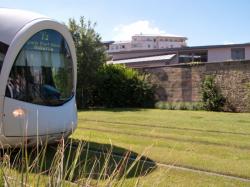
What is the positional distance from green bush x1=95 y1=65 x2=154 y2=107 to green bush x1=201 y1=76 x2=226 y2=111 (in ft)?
12.6

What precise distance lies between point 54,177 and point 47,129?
575 cm

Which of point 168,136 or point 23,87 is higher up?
point 23,87

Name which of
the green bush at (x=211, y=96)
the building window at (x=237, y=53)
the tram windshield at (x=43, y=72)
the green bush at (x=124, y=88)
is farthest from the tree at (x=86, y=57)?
the building window at (x=237, y=53)

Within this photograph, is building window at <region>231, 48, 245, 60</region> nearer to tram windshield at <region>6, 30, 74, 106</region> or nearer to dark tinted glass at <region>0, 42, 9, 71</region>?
tram windshield at <region>6, 30, 74, 106</region>

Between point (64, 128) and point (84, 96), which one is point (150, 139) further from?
point (84, 96)

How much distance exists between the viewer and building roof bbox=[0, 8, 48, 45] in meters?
8.87

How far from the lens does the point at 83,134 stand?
13430 mm

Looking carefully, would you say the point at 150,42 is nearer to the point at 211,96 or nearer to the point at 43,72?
the point at 211,96

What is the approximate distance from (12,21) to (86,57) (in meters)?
17.2

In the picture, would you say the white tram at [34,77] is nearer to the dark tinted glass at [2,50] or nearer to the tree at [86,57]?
the dark tinted glass at [2,50]

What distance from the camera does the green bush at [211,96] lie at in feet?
78.4

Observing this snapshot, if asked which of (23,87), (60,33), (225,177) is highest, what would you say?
(60,33)

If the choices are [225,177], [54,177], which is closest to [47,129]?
[225,177]

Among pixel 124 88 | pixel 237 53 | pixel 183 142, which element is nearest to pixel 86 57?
pixel 124 88
